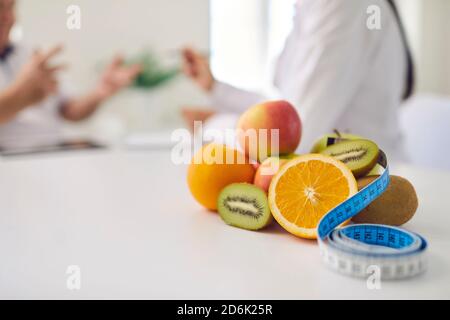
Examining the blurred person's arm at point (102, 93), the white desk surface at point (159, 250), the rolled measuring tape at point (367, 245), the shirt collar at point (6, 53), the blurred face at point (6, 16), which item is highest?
the blurred face at point (6, 16)

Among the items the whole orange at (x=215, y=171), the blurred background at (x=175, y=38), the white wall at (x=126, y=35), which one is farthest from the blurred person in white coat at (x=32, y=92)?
the whole orange at (x=215, y=171)

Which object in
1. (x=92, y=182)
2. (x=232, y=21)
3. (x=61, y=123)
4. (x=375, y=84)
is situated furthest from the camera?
(x=232, y=21)

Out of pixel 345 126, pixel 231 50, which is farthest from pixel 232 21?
pixel 345 126

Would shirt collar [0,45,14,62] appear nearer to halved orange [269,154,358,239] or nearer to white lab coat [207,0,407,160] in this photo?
white lab coat [207,0,407,160]

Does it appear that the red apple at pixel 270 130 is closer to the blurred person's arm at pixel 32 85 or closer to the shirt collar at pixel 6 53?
the blurred person's arm at pixel 32 85

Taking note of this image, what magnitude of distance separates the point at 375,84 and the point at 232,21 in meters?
2.03

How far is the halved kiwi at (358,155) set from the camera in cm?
71

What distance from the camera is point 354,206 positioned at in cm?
64

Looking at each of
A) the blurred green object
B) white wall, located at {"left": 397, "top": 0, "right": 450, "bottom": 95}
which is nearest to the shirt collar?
the blurred green object

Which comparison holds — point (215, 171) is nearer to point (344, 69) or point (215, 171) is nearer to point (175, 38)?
point (344, 69)

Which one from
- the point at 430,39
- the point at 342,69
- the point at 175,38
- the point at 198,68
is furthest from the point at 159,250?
the point at 430,39

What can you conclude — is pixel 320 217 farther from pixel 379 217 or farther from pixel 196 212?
pixel 196 212

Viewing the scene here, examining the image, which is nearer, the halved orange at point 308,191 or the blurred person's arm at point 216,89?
the halved orange at point 308,191

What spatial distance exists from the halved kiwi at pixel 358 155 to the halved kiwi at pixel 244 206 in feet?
0.41
